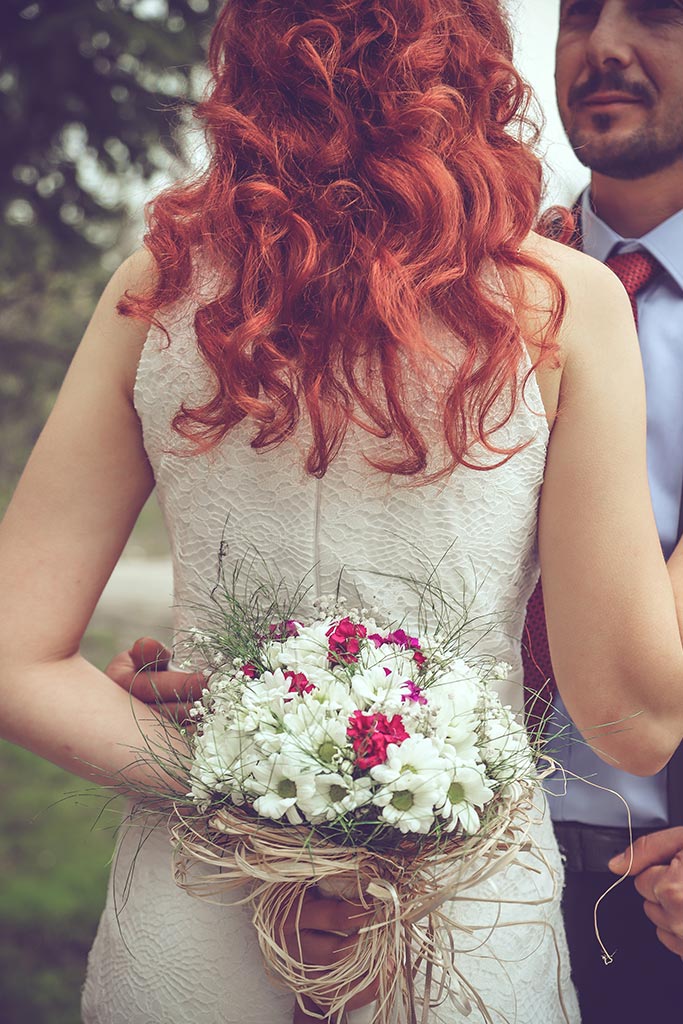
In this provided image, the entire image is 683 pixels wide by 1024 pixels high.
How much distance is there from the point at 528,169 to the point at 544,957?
4.56 feet

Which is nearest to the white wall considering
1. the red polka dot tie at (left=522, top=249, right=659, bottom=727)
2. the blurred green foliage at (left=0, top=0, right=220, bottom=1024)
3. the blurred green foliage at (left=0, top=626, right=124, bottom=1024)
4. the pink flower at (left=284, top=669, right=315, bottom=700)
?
the red polka dot tie at (left=522, top=249, right=659, bottom=727)

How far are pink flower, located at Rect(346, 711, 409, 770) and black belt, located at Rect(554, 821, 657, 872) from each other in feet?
4.16

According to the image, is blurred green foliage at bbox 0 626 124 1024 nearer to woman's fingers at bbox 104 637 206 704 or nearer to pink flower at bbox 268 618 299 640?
woman's fingers at bbox 104 637 206 704

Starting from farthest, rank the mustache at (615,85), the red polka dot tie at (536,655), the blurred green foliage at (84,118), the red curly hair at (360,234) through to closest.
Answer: the blurred green foliage at (84,118), the mustache at (615,85), the red polka dot tie at (536,655), the red curly hair at (360,234)

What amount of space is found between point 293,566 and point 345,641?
0.26 m

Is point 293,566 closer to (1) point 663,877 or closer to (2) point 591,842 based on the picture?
(1) point 663,877

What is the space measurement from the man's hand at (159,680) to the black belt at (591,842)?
1.09 meters

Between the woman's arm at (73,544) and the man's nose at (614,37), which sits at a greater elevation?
the man's nose at (614,37)

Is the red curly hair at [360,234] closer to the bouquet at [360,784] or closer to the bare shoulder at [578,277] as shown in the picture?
the bare shoulder at [578,277]

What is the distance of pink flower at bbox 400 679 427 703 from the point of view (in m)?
1.28

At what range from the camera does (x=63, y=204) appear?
4262 mm

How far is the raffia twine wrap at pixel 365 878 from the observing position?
49.7 inches

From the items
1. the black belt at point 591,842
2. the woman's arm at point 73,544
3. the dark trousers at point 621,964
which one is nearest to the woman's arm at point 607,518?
the woman's arm at point 73,544

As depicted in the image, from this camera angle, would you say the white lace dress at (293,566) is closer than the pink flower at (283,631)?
No
